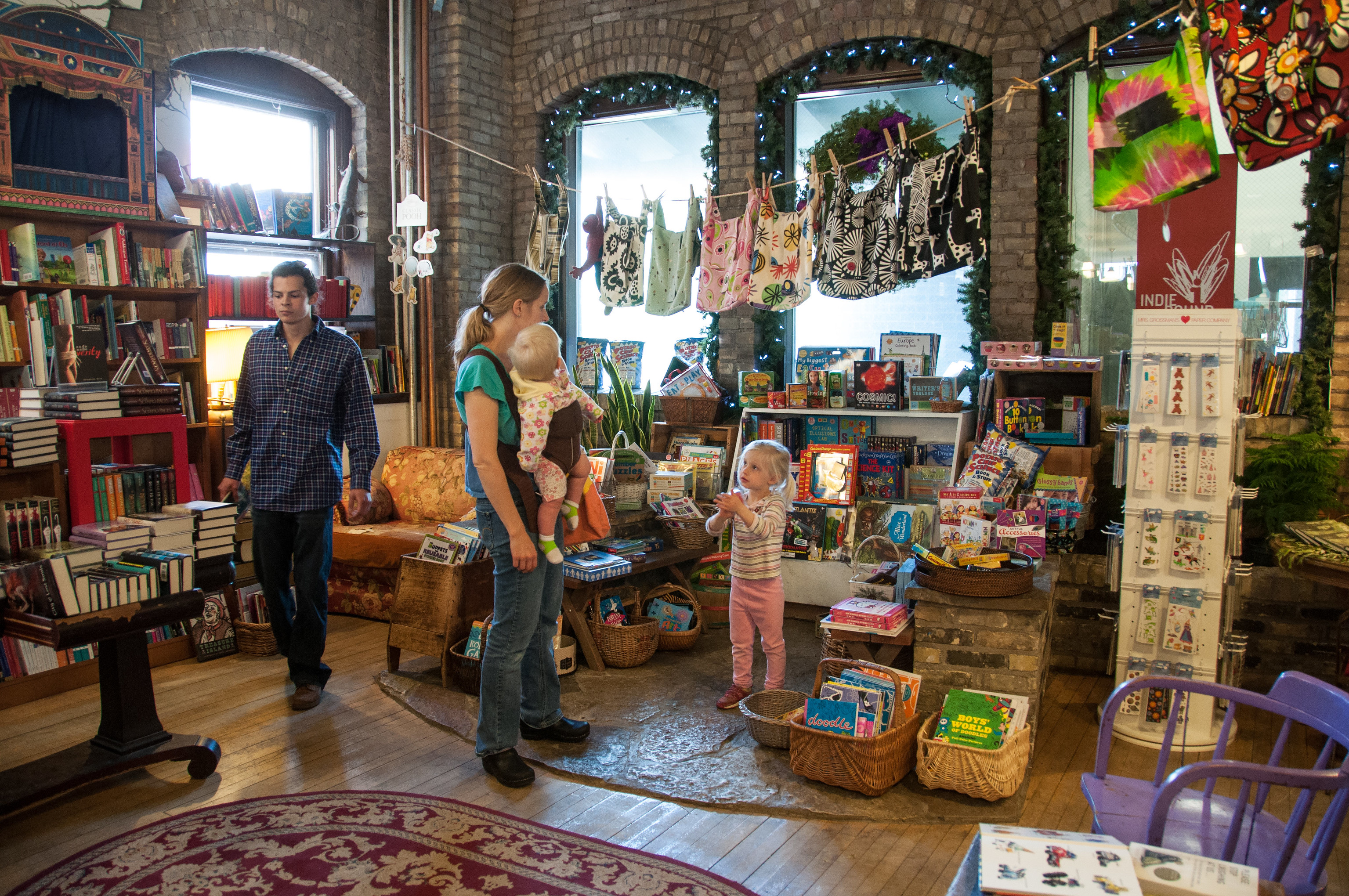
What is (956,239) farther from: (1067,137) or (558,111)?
(558,111)

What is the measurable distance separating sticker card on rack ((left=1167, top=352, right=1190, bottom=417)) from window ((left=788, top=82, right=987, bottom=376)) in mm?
1824

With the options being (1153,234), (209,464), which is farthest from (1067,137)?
(209,464)

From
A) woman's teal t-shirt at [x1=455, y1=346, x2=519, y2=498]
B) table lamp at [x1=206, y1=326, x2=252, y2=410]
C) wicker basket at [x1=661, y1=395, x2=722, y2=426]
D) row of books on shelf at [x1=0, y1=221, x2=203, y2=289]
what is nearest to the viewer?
woman's teal t-shirt at [x1=455, y1=346, x2=519, y2=498]

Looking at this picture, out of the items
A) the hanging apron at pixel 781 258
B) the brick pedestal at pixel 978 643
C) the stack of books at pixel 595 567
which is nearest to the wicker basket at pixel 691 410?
the hanging apron at pixel 781 258

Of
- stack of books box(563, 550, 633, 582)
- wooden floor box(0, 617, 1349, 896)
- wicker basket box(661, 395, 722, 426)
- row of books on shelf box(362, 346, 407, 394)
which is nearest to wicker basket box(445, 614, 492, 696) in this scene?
wooden floor box(0, 617, 1349, 896)

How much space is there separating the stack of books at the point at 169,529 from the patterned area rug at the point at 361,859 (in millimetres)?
1037

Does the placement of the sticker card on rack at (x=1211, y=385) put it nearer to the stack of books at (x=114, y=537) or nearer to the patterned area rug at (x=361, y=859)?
the patterned area rug at (x=361, y=859)

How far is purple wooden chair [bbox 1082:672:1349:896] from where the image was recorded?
71.3 inches

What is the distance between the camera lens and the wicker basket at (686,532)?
5258mm

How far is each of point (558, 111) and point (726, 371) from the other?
2.47m

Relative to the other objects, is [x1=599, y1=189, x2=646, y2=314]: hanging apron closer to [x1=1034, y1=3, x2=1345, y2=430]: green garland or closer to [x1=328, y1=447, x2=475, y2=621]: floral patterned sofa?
[x1=328, y1=447, x2=475, y2=621]: floral patterned sofa

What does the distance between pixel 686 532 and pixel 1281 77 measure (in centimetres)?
326

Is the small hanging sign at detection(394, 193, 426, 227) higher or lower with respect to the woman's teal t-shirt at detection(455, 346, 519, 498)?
higher

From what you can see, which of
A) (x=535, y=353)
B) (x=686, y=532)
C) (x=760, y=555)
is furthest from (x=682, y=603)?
(x=535, y=353)
